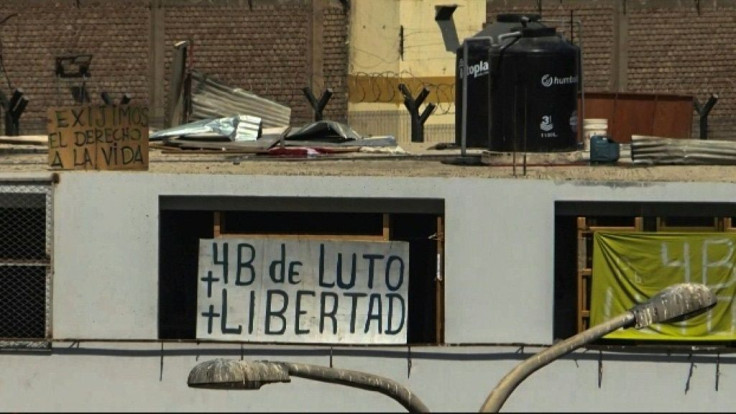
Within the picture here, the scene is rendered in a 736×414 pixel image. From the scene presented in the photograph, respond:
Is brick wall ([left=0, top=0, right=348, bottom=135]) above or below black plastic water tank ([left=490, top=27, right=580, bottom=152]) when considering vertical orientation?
above

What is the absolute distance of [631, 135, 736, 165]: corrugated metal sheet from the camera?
26641 mm

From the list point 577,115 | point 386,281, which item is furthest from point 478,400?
point 577,115

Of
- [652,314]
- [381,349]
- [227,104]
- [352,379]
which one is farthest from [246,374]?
[227,104]

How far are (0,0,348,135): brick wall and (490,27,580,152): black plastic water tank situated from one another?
1676 cm

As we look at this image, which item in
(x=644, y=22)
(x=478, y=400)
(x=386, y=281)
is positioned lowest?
(x=478, y=400)

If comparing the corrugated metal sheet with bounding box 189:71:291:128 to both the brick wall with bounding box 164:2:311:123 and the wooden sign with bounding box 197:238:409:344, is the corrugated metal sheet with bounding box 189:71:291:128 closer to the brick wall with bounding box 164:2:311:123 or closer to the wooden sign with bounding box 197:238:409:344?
the brick wall with bounding box 164:2:311:123

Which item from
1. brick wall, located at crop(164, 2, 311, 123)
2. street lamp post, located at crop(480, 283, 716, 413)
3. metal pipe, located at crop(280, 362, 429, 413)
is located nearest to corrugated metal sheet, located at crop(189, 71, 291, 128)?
brick wall, located at crop(164, 2, 311, 123)

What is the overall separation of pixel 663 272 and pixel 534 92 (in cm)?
379

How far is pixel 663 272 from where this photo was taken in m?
24.0

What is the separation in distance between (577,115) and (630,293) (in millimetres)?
3966

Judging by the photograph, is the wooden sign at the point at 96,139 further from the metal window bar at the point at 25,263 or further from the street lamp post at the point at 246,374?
the street lamp post at the point at 246,374

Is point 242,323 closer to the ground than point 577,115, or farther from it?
A: closer to the ground

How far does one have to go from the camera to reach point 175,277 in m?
26.0

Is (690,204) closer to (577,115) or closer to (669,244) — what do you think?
(669,244)
